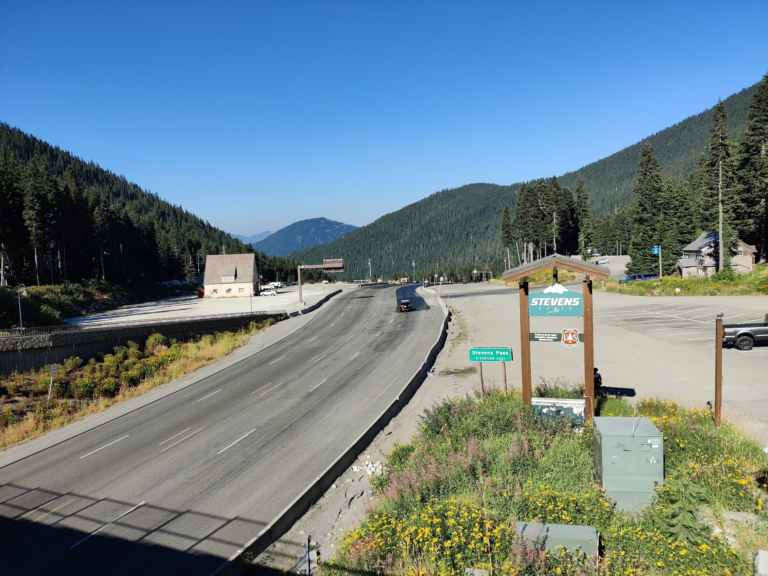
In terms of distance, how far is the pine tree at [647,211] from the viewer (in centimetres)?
6931

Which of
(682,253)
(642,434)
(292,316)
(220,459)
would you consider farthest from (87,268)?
(682,253)

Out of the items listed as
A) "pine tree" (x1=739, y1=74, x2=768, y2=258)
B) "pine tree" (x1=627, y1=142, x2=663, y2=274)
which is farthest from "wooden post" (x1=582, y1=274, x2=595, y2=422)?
"pine tree" (x1=627, y1=142, x2=663, y2=274)

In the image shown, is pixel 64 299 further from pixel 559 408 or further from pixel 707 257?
pixel 707 257

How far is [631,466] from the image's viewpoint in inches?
326

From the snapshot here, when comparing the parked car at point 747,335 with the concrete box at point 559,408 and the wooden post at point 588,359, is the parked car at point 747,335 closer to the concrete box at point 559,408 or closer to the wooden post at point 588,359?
the wooden post at point 588,359

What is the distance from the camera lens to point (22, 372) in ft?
81.2

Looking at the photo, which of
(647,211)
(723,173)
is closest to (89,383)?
(723,173)

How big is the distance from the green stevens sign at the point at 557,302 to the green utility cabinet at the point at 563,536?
21.0 feet

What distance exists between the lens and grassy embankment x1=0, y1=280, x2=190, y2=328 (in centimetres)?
3594

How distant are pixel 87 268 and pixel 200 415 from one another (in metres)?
76.6

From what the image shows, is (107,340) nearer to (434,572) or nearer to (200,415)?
(200,415)

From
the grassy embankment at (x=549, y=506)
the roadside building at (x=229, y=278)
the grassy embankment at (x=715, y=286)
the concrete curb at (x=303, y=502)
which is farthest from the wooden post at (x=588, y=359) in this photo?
the roadside building at (x=229, y=278)

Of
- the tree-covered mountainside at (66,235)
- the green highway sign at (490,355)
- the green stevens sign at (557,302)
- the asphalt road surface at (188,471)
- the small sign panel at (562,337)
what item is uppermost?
the tree-covered mountainside at (66,235)

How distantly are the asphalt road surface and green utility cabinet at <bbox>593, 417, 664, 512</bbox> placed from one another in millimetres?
7611
